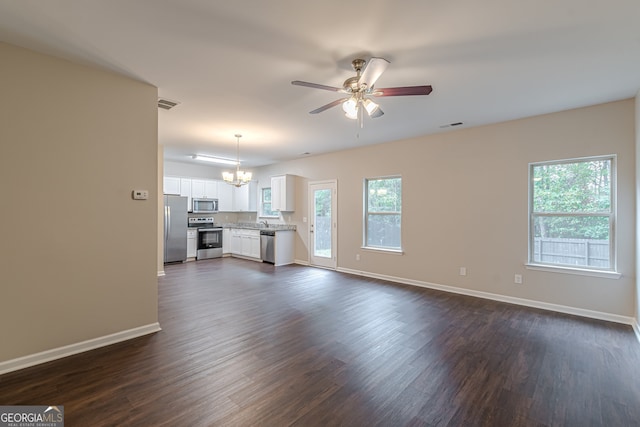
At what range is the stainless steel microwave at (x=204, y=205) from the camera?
782 cm

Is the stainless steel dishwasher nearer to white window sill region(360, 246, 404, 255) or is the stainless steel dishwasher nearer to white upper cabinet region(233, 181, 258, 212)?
white upper cabinet region(233, 181, 258, 212)

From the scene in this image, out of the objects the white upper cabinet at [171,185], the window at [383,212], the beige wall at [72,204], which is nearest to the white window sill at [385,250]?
the window at [383,212]

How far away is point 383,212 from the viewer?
564 cm

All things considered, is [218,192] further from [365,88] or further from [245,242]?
[365,88]

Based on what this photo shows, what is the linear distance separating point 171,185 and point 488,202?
7.31 metres

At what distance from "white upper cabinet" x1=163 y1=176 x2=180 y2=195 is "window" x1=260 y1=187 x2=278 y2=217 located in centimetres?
231

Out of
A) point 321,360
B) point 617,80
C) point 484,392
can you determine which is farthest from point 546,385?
point 617,80

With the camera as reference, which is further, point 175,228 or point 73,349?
point 175,228

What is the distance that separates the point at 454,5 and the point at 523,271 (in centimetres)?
373

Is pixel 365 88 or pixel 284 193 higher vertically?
pixel 365 88

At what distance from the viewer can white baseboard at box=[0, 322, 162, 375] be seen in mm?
2307

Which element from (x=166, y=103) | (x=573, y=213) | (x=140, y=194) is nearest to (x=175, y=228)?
(x=166, y=103)

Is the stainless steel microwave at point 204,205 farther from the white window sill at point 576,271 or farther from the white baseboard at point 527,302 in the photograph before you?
the white window sill at point 576,271

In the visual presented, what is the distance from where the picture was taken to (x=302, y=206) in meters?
7.23
